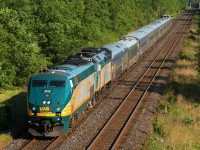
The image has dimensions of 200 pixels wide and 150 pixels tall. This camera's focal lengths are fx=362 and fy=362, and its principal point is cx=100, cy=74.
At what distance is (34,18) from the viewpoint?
32406 millimetres

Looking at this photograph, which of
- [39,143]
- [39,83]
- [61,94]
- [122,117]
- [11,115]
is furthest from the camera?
[122,117]

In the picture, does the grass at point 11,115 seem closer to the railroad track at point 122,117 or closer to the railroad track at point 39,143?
the railroad track at point 39,143

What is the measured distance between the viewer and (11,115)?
21.7 metres

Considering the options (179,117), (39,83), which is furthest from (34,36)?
(179,117)

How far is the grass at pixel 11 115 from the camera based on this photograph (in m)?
18.9

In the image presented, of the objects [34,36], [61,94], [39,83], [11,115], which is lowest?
[11,115]

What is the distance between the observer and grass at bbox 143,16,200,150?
59.9 feet

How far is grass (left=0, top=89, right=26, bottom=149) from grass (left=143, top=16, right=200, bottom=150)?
700 cm

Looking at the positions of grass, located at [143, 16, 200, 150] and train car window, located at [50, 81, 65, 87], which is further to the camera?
grass, located at [143, 16, 200, 150]

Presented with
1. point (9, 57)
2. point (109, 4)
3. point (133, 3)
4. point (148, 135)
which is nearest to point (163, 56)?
point (109, 4)

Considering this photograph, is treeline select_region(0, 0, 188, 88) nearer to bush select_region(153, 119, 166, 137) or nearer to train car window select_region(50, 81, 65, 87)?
train car window select_region(50, 81, 65, 87)

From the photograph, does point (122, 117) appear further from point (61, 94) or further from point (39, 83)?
point (39, 83)

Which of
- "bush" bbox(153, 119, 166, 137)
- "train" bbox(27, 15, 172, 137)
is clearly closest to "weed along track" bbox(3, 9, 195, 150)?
"train" bbox(27, 15, 172, 137)

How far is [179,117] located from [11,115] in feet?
33.6
